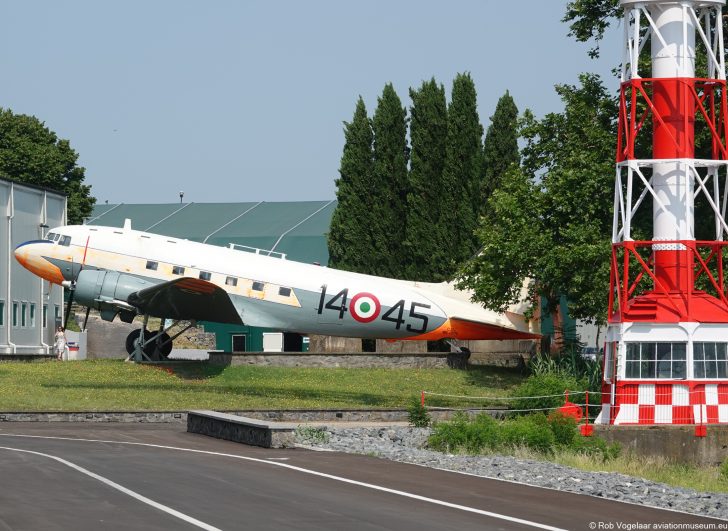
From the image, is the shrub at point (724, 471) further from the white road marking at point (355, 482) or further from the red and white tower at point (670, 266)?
the white road marking at point (355, 482)

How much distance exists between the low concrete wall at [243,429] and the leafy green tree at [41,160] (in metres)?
63.3

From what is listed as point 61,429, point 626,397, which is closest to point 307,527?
point 61,429

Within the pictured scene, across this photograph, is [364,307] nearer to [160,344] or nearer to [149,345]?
[160,344]

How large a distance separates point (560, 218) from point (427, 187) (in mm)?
23869

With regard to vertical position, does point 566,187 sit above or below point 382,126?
below

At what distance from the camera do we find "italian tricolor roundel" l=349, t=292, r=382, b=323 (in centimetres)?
4862

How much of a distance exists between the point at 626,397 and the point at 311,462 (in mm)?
13260

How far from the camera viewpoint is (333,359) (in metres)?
50.1

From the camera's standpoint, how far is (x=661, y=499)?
19047 millimetres

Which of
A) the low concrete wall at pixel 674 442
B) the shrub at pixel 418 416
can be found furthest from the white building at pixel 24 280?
the low concrete wall at pixel 674 442

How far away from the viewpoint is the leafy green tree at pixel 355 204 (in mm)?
71438

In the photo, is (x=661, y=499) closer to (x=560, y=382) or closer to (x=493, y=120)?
(x=560, y=382)

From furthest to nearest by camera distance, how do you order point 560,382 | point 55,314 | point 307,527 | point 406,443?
point 55,314 < point 560,382 < point 406,443 < point 307,527

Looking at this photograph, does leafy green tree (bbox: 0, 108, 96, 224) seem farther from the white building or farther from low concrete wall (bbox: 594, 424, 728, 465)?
low concrete wall (bbox: 594, 424, 728, 465)
